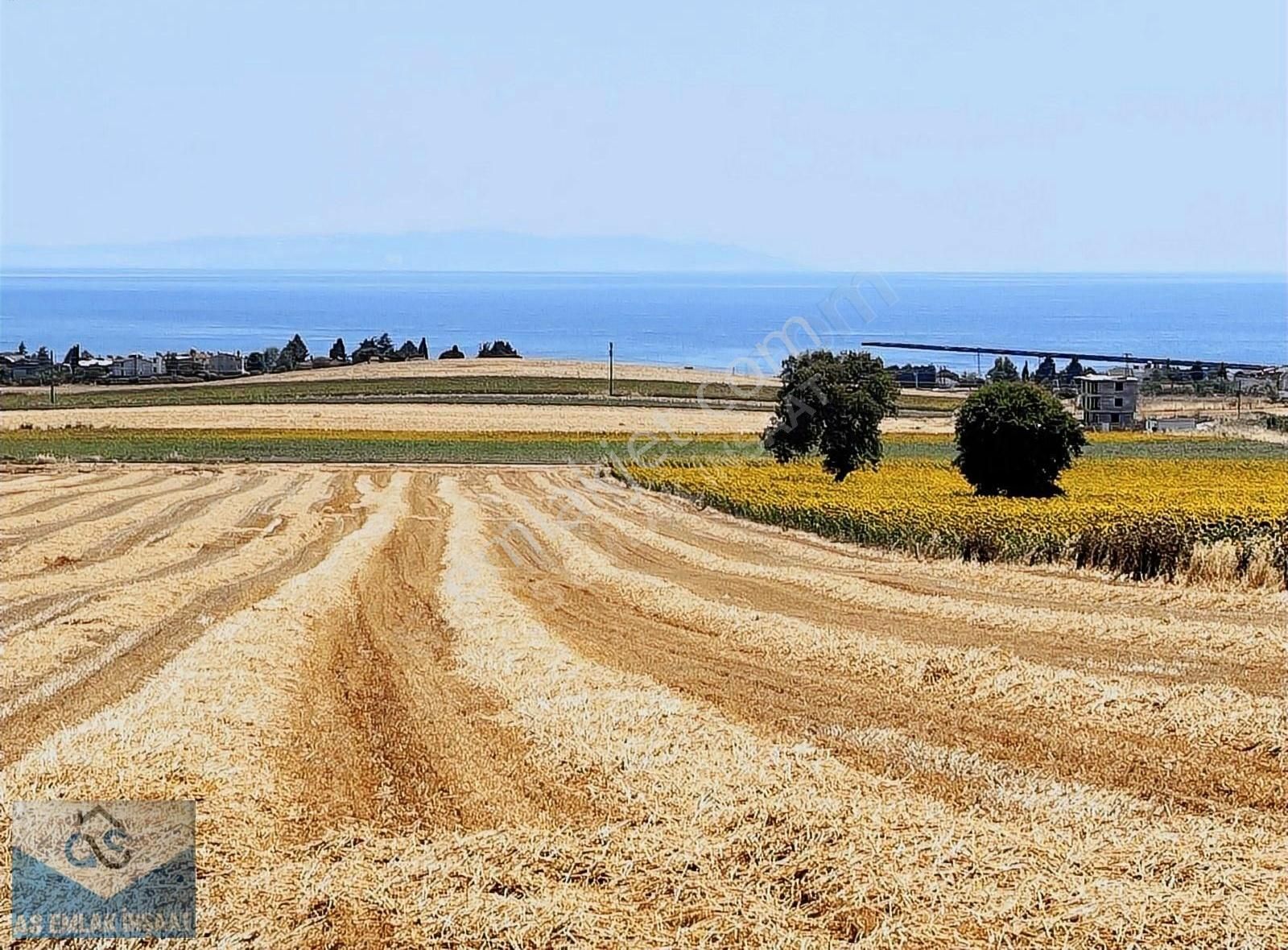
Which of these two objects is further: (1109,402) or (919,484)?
(1109,402)

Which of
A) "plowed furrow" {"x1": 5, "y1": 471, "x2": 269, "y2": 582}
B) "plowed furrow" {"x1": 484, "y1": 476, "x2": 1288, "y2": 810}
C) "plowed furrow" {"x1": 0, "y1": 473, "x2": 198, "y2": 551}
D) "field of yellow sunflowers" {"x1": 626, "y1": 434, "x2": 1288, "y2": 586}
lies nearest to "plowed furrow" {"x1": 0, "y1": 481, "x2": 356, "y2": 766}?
"plowed furrow" {"x1": 5, "y1": 471, "x2": 269, "y2": 582}

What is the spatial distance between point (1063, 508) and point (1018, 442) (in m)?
8.68

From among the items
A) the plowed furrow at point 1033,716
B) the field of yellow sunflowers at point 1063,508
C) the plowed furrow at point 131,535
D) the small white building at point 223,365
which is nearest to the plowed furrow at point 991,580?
the field of yellow sunflowers at point 1063,508

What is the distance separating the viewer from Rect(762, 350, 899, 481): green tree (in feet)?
135

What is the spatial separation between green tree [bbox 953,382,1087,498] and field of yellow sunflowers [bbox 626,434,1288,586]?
90 cm

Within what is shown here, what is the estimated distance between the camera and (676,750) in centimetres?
934

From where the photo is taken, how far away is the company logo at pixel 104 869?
6.51 m

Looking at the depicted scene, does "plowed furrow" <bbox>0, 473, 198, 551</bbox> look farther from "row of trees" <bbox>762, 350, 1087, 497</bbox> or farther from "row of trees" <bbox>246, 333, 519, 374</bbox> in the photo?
"row of trees" <bbox>246, 333, 519, 374</bbox>

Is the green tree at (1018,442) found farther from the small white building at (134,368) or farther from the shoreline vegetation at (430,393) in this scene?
the small white building at (134,368)

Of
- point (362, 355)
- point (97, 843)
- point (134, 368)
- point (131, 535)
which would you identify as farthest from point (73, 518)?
point (362, 355)

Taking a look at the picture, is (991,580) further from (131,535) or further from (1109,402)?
(1109,402)

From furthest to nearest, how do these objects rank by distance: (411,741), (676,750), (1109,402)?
(1109,402) → (411,741) → (676,750)

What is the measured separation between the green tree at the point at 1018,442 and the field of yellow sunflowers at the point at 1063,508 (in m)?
0.90

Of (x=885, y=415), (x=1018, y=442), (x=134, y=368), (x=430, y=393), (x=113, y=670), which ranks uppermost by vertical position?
(x=134, y=368)
